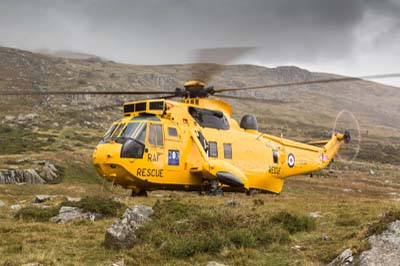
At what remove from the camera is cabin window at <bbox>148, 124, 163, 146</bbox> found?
2042 centimetres

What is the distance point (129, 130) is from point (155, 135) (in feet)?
4.06

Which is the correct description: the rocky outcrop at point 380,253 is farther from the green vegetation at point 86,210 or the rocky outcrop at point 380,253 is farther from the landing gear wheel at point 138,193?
the landing gear wheel at point 138,193

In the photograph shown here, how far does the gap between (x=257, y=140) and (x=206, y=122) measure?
3.92m

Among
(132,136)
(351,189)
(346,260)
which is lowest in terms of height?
(351,189)

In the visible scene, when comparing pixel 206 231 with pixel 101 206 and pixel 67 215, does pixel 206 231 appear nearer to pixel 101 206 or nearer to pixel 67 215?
pixel 101 206

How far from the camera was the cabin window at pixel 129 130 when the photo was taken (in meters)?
19.9

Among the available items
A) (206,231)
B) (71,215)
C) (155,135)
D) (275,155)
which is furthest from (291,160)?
(206,231)

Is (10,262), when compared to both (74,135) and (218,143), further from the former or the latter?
(74,135)

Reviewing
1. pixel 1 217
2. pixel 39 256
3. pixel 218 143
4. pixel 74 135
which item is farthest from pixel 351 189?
pixel 74 135

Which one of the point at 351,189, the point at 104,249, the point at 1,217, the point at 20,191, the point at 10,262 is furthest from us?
the point at 351,189

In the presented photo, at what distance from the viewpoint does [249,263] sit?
9.38m

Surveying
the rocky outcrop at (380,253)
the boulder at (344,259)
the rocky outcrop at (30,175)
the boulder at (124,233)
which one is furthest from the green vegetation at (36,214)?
the rocky outcrop at (30,175)

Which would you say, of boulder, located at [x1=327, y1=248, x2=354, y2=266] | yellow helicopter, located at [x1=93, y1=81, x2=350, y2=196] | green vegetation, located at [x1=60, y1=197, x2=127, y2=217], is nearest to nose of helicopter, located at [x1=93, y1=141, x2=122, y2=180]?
yellow helicopter, located at [x1=93, y1=81, x2=350, y2=196]

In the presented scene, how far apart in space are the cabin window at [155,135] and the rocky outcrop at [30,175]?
1967 centimetres
